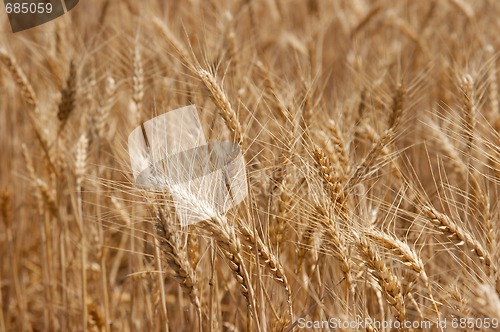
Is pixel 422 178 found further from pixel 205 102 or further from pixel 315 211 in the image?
pixel 315 211

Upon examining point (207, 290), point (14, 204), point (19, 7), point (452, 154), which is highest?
point (19, 7)

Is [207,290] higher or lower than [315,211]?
lower

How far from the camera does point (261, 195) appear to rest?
1.61 metres

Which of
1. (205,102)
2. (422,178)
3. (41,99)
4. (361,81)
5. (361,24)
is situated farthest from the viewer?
(361,24)

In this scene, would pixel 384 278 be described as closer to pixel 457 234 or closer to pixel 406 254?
pixel 406 254

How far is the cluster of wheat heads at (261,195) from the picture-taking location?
129 cm

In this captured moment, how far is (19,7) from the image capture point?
8.94 feet

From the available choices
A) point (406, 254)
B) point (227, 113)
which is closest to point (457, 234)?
point (406, 254)

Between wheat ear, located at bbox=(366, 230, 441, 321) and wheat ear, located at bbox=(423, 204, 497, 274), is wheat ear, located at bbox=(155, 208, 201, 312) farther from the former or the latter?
wheat ear, located at bbox=(423, 204, 497, 274)

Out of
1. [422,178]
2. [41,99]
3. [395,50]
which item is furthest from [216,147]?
[395,50]

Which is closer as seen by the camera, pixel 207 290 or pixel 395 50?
pixel 207 290

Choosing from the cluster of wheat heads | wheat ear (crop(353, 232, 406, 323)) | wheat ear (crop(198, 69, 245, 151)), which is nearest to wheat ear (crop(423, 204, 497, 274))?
the cluster of wheat heads

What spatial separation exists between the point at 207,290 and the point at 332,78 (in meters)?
1.93

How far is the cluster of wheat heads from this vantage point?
129 centimetres
